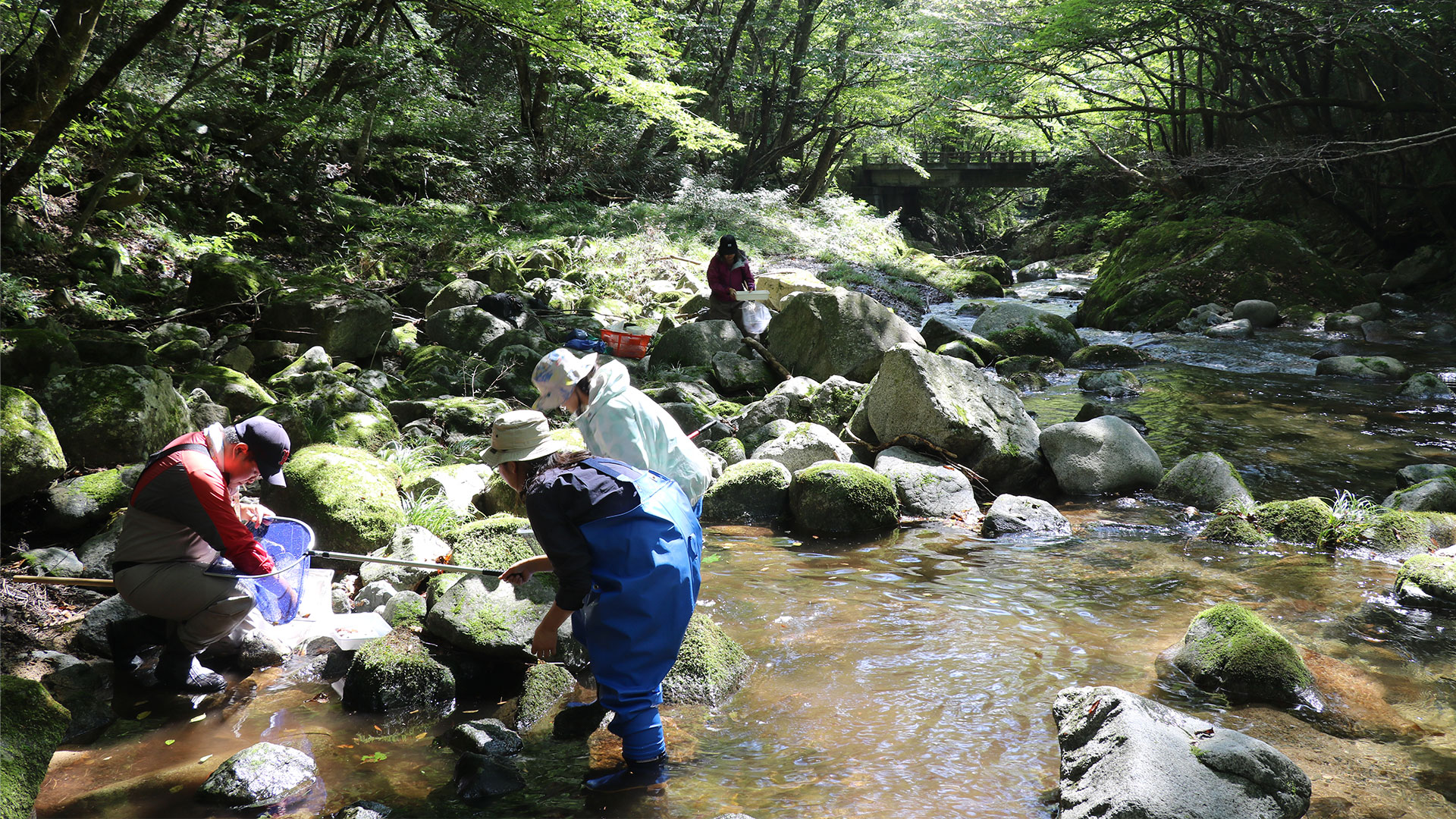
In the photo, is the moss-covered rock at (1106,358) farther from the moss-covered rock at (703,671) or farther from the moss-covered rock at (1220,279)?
the moss-covered rock at (703,671)

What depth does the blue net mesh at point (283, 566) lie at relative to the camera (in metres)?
4.39

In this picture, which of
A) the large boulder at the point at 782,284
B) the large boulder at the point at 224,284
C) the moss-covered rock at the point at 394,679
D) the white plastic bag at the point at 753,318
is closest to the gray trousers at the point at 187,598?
the moss-covered rock at the point at 394,679

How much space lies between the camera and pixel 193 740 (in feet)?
11.7

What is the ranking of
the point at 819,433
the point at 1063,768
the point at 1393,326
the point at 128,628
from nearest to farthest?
the point at 1063,768, the point at 128,628, the point at 819,433, the point at 1393,326

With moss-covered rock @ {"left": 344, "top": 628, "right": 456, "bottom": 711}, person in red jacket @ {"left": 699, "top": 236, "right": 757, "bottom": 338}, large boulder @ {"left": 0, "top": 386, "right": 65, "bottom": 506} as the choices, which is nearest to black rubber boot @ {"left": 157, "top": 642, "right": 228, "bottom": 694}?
moss-covered rock @ {"left": 344, "top": 628, "right": 456, "bottom": 711}

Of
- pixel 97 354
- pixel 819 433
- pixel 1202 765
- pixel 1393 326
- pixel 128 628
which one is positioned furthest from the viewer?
pixel 1393 326

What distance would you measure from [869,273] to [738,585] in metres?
14.4

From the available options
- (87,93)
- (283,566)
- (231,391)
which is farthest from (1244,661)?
(87,93)

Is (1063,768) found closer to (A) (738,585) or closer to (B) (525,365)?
(A) (738,585)

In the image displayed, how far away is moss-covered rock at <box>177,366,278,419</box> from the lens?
282 inches

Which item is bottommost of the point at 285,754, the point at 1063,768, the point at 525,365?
the point at 1063,768

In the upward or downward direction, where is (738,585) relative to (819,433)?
downward

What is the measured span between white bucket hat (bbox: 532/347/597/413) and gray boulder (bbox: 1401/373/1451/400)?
1150cm

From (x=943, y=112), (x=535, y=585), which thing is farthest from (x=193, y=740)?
(x=943, y=112)
